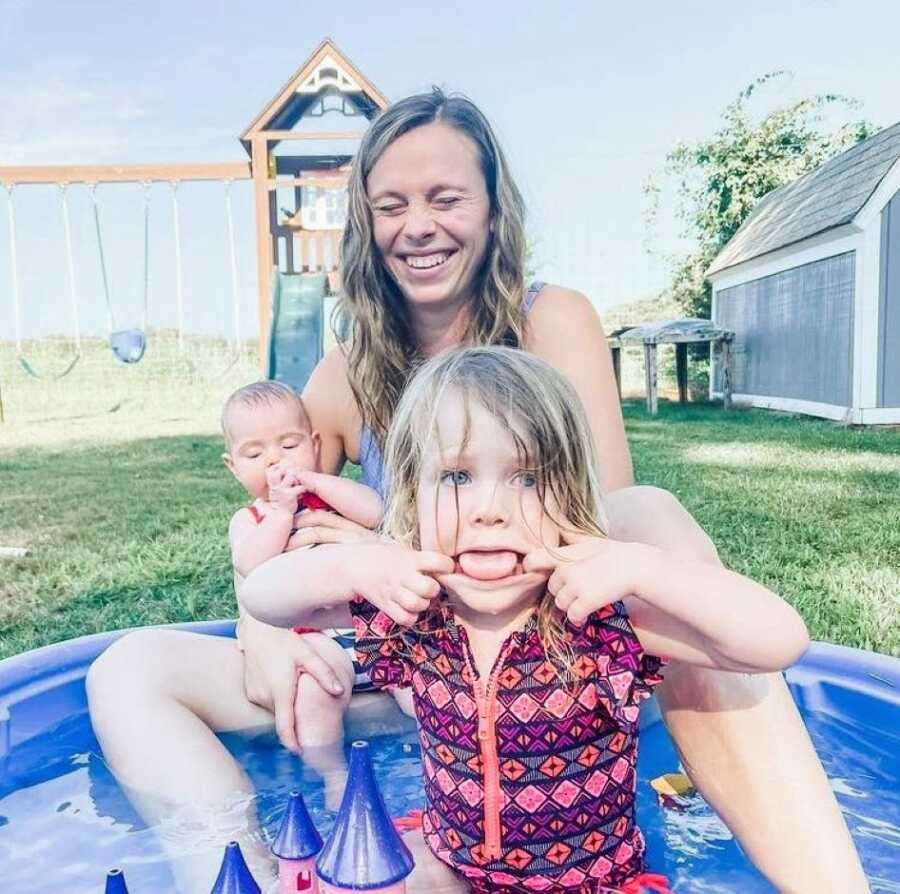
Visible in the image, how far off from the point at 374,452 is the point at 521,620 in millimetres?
1007

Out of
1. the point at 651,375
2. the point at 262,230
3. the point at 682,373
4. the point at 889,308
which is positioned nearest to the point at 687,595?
the point at 889,308

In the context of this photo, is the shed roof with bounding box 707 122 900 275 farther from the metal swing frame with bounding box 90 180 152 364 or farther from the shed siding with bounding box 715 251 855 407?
the metal swing frame with bounding box 90 180 152 364

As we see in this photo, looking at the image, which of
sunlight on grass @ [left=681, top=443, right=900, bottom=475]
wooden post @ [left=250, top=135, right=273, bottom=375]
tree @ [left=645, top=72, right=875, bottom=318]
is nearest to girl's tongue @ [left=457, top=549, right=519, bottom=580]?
sunlight on grass @ [left=681, top=443, right=900, bottom=475]

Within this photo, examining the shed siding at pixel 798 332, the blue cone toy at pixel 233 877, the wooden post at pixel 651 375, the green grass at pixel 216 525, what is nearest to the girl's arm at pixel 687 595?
the blue cone toy at pixel 233 877

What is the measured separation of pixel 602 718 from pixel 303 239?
453 inches

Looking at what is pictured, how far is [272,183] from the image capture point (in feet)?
39.8

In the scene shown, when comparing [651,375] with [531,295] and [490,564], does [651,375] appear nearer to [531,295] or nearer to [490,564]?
[531,295]

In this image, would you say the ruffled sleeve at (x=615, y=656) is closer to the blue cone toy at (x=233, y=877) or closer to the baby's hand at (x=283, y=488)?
the blue cone toy at (x=233, y=877)

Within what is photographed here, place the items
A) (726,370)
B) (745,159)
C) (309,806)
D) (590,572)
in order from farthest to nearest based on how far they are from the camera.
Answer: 1. (745,159)
2. (726,370)
3. (309,806)
4. (590,572)

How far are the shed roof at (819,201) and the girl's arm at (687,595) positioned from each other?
963 cm

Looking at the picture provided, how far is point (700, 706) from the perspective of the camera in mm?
1418

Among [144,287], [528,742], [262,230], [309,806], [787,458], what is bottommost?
[309,806]

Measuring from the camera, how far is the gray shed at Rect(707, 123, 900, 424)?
9.67 m

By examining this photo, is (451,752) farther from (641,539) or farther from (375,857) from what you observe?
(641,539)
